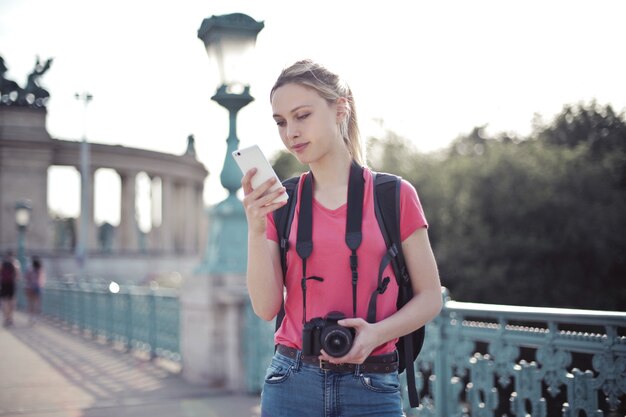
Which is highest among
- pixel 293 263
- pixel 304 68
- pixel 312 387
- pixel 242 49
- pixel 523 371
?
pixel 242 49

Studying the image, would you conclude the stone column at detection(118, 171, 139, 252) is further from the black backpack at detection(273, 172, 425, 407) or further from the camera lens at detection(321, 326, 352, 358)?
the camera lens at detection(321, 326, 352, 358)

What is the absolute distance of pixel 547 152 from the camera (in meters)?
32.8

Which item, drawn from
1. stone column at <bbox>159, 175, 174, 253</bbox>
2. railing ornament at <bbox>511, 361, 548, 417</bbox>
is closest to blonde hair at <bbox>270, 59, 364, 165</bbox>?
railing ornament at <bbox>511, 361, 548, 417</bbox>

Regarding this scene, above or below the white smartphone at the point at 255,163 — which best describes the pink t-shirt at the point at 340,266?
below

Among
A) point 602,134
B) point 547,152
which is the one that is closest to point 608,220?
point 547,152

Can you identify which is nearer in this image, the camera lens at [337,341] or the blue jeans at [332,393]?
the camera lens at [337,341]

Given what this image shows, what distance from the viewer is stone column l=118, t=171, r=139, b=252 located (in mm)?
54594

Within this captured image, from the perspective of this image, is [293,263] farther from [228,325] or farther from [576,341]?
[228,325]

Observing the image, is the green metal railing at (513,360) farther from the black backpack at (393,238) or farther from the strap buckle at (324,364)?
the strap buckle at (324,364)

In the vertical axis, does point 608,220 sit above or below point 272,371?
above

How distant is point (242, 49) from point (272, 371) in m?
6.11

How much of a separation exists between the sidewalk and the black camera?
16.7 feet

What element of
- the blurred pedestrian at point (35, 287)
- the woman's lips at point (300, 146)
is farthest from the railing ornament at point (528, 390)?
the blurred pedestrian at point (35, 287)

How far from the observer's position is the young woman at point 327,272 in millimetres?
2299
